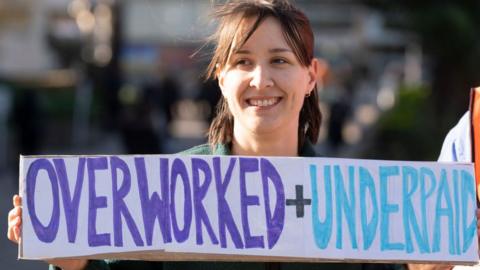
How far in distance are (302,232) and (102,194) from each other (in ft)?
1.85

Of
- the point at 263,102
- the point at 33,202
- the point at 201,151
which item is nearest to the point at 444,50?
the point at 201,151

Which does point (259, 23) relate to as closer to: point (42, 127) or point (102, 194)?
point (102, 194)

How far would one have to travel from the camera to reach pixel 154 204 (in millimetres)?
2885

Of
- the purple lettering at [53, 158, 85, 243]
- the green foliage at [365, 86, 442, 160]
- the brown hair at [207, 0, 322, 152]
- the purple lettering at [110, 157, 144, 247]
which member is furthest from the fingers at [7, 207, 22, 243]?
the green foliage at [365, 86, 442, 160]

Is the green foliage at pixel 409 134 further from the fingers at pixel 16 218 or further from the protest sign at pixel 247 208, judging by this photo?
the fingers at pixel 16 218

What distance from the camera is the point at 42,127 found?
19250mm

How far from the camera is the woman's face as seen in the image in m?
2.91

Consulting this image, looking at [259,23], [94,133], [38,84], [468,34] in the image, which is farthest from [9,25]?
[259,23]

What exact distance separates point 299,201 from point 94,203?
57 centimetres

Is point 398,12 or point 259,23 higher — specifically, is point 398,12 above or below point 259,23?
above

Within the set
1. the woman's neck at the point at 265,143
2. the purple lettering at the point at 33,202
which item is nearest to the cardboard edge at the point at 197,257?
the purple lettering at the point at 33,202

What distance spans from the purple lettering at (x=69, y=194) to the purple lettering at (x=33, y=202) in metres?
0.02

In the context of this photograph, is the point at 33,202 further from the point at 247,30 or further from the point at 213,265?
the point at 247,30

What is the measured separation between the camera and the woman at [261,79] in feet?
9.55
